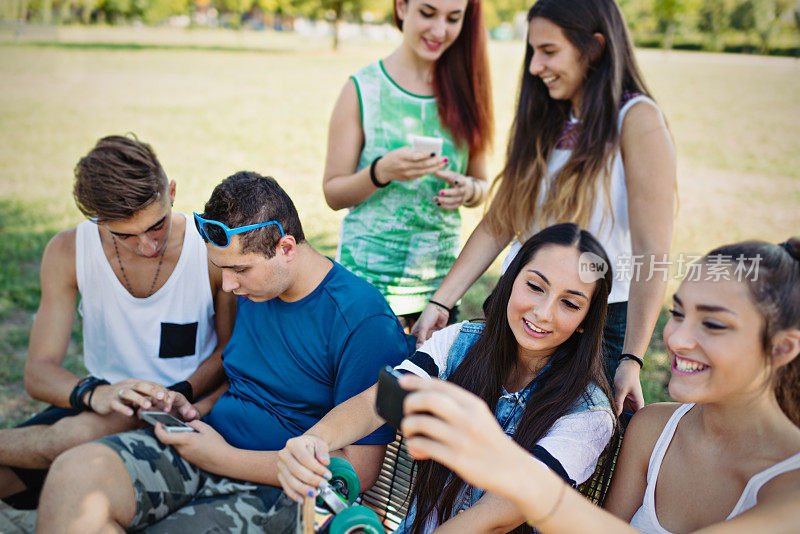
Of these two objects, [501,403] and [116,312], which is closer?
[501,403]

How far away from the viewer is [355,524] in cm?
156

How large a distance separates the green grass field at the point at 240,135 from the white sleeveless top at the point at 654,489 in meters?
1.98

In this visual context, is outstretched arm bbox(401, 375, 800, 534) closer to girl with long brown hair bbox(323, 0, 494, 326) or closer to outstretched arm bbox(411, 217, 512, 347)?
outstretched arm bbox(411, 217, 512, 347)

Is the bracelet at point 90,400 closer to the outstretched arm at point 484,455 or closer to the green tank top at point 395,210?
the green tank top at point 395,210

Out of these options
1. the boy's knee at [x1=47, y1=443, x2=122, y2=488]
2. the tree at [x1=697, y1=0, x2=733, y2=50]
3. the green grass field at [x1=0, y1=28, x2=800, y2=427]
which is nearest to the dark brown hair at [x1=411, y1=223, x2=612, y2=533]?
the boy's knee at [x1=47, y1=443, x2=122, y2=488]

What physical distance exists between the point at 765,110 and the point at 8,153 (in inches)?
731

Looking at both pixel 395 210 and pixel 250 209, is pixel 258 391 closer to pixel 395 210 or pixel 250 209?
pixel 250 209

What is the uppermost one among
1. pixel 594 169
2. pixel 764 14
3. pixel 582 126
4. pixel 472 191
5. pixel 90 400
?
pixel 764 14

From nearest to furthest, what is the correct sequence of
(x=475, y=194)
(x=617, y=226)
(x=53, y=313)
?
(x=617, y=226), (x=53, y=313), (x=475, y=194)

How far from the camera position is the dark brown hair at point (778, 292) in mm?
1567

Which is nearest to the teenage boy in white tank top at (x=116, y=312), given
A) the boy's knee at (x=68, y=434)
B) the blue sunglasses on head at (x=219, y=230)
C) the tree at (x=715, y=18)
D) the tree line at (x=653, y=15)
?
the boy's knee at (x=68, y=434)

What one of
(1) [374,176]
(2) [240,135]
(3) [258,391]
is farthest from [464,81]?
(2) [240,135]

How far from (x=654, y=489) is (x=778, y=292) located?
65 cm

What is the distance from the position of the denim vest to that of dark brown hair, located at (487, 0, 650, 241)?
66 centimetres
